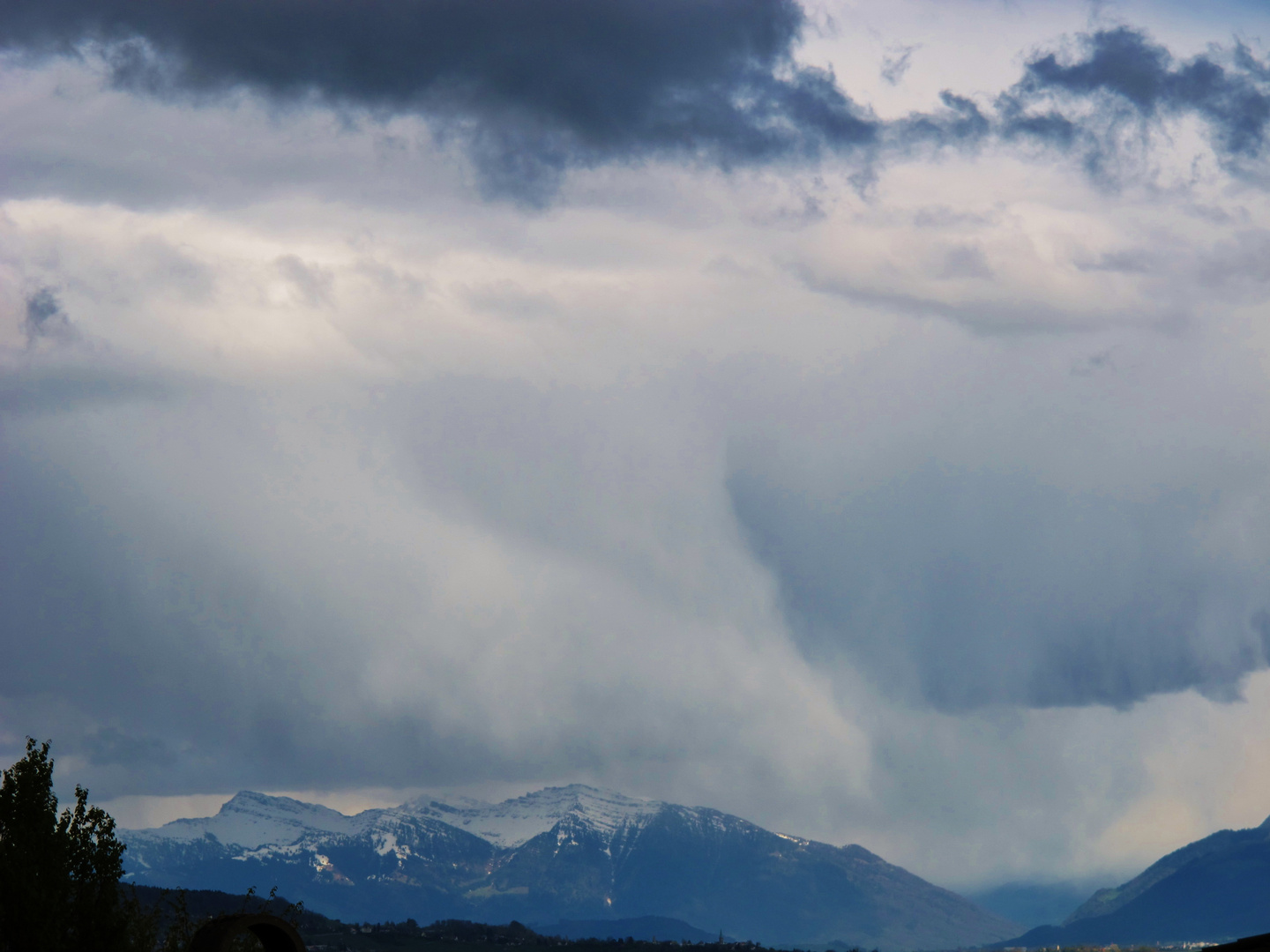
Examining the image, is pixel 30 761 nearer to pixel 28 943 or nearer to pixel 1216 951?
pixel 28 943

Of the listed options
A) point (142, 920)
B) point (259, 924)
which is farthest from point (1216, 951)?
point (142, 920)

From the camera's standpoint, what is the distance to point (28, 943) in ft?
225

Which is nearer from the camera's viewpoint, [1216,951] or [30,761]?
[1216,951]

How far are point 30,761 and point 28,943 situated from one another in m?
10.4

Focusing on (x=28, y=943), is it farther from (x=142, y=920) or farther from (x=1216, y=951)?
(x=1216, y=951)

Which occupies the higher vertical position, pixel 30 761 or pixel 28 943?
pixel 30 761

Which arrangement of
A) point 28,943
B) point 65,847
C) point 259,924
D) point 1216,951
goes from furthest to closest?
point 65,847
point 28,943
point 259,924
point 1216,951

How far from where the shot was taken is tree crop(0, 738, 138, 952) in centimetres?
6900

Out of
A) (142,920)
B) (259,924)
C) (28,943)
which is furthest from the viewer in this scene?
(142,920)

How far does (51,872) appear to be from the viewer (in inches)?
2849

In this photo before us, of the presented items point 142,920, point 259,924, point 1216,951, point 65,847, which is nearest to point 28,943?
point 65,847

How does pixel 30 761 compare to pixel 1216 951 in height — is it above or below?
above

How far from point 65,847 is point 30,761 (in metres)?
5.13

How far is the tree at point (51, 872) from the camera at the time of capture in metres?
69.0
